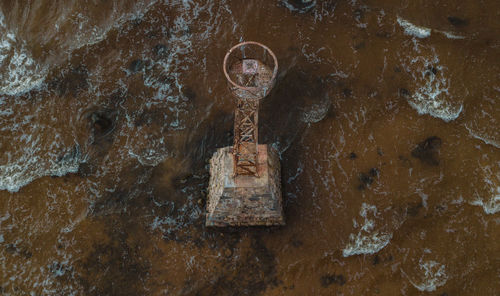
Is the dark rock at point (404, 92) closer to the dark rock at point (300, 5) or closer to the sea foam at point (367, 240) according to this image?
the sea foam at point (367, 240)

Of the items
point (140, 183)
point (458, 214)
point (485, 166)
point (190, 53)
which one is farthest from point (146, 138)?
point (485, 166)

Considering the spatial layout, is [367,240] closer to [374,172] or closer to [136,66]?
[374,172]

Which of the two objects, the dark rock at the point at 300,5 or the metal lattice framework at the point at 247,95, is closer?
the metal lattice framework at the point at 247,95

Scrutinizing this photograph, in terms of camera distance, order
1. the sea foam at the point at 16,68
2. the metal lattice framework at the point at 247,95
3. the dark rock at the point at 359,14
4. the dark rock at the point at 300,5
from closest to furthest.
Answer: the metal lattice framework at the point at 247,95 → the sea foam at the point at 16,68 → the dark rock at the point at 359,14 → the dark rock at the point at 300,5

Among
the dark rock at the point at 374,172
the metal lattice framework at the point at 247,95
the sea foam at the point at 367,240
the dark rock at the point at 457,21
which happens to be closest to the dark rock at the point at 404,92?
the dark rock at the point at 374,172

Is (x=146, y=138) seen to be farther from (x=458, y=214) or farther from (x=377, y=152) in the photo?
(x=458, y=214)

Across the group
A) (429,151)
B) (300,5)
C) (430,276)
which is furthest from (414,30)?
(430,276)
